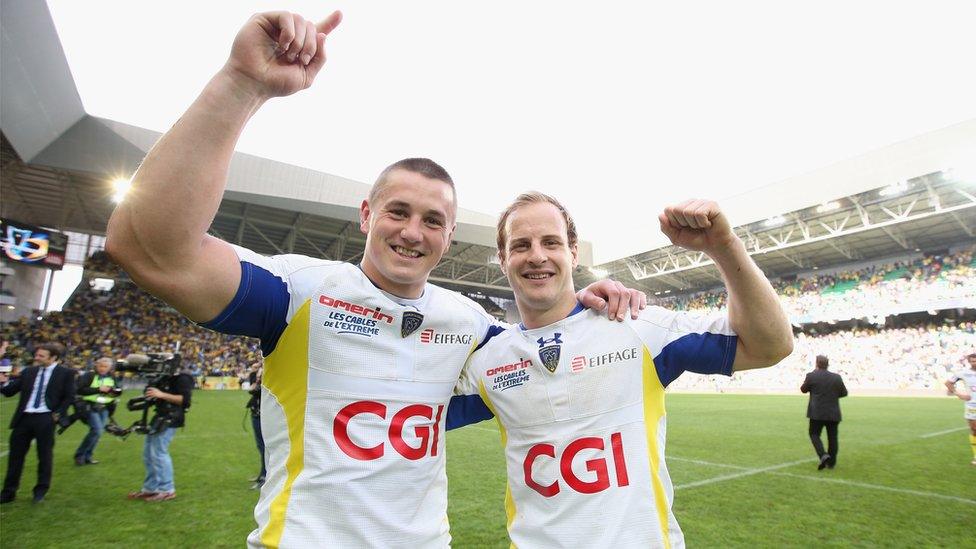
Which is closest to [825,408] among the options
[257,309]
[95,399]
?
[257,309]

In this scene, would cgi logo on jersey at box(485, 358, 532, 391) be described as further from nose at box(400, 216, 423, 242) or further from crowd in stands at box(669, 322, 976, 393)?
crowd in stands at box(669, 322, 976, 393)

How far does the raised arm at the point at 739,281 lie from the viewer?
174cm

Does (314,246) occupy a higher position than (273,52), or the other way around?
(314,246)

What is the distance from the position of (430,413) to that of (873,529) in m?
6.08

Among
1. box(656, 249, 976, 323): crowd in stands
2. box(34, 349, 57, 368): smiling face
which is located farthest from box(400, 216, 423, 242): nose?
box(656, 249, 976, 323): crowd in stands

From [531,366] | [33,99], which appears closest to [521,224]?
[531,366]

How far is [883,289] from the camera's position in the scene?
31281mm

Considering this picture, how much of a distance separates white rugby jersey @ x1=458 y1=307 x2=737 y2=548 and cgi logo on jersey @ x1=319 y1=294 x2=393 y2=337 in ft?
1.98

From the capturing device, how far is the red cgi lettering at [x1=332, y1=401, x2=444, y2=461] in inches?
63.3

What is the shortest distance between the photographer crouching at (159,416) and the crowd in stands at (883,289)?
34803mm

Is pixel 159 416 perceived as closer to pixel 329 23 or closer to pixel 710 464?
pixel 329 23

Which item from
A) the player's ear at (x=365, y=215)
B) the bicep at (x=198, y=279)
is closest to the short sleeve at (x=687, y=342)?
the player's ear at (x=365, y=215)

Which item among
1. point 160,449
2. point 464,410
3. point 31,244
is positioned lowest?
point 160,449

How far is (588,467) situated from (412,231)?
1153 millimetres
